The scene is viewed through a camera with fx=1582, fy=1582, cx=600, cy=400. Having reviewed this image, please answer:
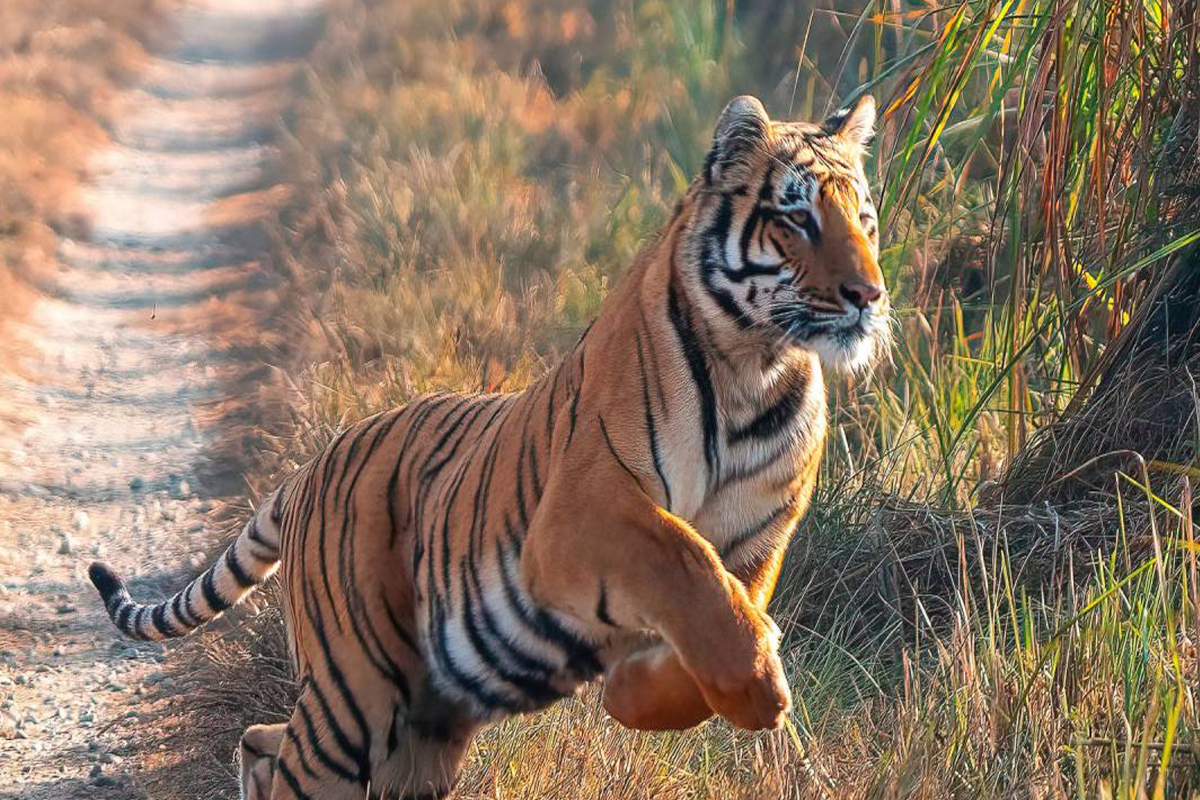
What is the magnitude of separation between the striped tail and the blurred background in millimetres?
606

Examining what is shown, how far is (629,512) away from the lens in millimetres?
3143

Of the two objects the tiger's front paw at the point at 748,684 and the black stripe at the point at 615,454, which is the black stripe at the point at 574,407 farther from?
the tiger's front paw at the point at 748,684

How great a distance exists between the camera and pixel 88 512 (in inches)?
260

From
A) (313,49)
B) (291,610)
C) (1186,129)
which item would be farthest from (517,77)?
(291,610)

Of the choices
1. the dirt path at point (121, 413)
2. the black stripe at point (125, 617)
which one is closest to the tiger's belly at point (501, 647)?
the black stripe at point (125, 617)

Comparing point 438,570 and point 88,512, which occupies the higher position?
point 438,570

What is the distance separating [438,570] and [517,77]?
10.1 meters

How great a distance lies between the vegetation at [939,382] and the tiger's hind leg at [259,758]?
519mm

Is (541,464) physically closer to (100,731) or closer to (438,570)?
(438,570)

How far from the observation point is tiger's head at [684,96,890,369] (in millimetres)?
3254

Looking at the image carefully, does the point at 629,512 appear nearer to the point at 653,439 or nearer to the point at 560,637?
the point at 653,439

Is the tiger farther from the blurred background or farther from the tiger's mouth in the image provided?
the blurred background

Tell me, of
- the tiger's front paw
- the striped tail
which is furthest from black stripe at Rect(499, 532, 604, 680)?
the striped tail

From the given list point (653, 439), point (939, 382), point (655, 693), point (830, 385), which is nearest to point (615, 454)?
point (653, 439)
